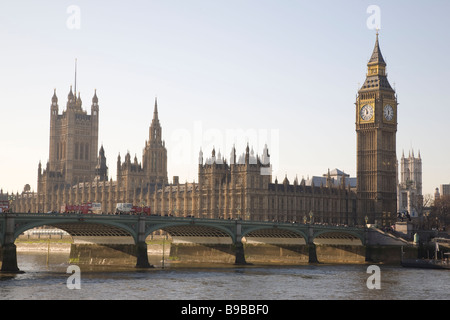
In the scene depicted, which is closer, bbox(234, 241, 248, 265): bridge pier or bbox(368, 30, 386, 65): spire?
bbox(234, 241, 248, 265): bridge pier

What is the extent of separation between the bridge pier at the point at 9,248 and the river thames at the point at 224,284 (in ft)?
5.28

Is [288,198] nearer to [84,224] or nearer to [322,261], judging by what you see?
[322,261]

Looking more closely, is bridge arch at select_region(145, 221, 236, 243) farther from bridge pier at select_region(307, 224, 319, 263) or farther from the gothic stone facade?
the gothic stone facade

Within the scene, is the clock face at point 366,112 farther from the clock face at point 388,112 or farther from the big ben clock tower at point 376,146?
the clock face at point 388,112

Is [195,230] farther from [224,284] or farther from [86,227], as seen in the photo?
[224,284]

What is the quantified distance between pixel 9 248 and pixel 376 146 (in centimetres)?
10161

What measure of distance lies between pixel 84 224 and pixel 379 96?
3526 inches

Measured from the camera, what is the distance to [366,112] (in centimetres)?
16338

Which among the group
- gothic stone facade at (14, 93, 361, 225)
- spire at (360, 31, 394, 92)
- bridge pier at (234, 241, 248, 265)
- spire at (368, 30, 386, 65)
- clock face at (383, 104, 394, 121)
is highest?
spire at (368, 30, 386, 65)

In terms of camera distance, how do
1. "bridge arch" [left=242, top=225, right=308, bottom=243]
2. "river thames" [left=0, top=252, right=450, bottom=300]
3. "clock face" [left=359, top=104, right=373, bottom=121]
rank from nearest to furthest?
"river thames" [left=0, top=252, right=450, bottom=300] → "bridge arch" [left=242, top=225, right=308, bottom=243] → "clock face" [left=359, top=104, right=373, bottom=121]

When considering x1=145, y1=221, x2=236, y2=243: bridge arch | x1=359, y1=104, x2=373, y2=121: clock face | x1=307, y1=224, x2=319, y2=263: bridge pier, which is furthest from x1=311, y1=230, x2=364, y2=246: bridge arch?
x1=359, y1=104, x2=373, y2=121: clock face

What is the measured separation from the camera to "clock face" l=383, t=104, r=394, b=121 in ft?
533

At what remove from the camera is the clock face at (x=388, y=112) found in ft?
533
